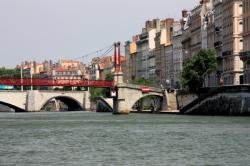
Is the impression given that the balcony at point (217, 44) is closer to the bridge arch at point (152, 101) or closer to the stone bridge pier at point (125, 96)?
the stone bridge pier at point (125, 96)

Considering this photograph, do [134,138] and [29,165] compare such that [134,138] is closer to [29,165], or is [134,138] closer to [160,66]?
[29,165]

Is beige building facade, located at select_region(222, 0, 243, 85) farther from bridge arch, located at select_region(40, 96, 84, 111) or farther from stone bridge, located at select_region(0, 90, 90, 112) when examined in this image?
bridge arch, located at select_region(40, 96, 84, 111)

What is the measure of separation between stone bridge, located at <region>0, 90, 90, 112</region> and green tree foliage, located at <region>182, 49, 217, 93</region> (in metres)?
50.4

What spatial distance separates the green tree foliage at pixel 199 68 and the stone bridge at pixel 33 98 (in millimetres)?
50426

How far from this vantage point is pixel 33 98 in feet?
502

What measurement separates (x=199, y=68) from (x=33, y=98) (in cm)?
5369

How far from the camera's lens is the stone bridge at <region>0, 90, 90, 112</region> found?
149750mm

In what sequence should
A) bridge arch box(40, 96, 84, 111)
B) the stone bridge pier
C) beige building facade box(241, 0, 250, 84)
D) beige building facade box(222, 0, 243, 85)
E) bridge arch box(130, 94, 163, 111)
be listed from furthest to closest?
bridge arch box(40, 96, 84, 111) < bridge arch box(130, 94, 163, 111) < the stone bridge pier < beige building facade box(222, 0, 243, 85) < beige building facade box(241, 0, 250, 84)

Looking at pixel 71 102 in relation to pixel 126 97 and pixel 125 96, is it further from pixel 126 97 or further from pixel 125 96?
pixel 125 96

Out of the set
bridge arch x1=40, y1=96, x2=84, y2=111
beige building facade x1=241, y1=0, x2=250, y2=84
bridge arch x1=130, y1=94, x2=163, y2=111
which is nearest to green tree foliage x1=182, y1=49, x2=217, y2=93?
beige building facade x1=241, y1=0, x2=250, y2=84

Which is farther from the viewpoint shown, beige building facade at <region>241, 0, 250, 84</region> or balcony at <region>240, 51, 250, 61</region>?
balcony at <region>240, 51, 250, 61</region>

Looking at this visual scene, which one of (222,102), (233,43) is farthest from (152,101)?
(222,102)

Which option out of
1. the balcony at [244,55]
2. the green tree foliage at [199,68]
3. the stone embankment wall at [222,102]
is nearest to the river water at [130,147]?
the stone embankment wall at [222,102]

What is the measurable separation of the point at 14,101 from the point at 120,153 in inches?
4320
